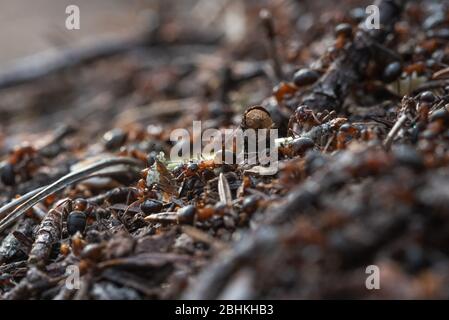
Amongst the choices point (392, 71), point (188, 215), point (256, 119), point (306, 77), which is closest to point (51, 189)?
point (188, 215)

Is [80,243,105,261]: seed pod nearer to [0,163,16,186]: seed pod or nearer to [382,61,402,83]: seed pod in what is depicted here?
[0,163,16,186]: seed pod

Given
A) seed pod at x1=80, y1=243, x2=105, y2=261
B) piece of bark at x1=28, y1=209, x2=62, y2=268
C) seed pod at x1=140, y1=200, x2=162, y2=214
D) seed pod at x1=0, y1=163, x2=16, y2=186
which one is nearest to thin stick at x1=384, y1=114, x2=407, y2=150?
seed pod at x1=140, y1=200, x2=162, y2=214

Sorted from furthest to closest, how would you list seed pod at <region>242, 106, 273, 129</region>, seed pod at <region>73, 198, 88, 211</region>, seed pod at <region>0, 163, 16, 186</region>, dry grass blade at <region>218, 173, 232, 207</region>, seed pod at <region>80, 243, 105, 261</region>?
seed pod at <region>0, 163, 16, 186</region> < seed pod at <region>242, 106, 273, 129</region> < seed pod at <region>73, 198, 88, 211</region> < dry grass blade at <region>218, 173, 232, 207</region> < seed pod at <region>80, 243, 105, 261</region>

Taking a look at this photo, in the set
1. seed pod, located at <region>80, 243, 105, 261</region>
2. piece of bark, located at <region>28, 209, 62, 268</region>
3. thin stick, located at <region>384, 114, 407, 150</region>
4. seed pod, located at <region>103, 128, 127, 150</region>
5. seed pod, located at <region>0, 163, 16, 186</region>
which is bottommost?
seed pod, located at <region>80, 243, 105, 261</region>

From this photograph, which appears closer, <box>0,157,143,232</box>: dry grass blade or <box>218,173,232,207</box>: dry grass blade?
<box>218,173,232,207</box>: dry grass blade

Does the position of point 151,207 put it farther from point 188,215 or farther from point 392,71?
point 392,71
